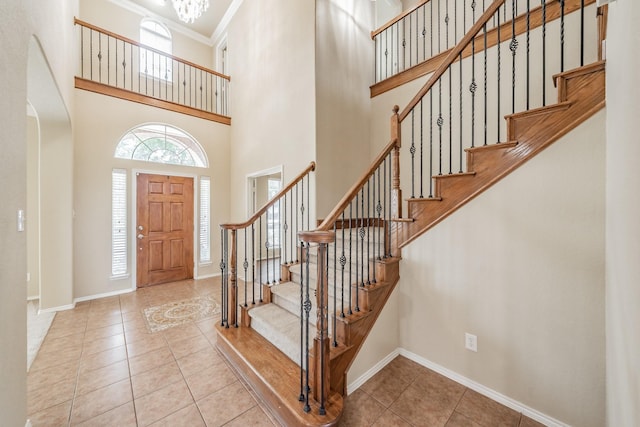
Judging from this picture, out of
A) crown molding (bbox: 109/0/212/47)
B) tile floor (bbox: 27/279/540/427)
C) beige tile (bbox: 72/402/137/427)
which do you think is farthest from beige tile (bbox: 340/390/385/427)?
crown molding (bbox: 109/0/212/47)

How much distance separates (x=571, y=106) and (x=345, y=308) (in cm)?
212

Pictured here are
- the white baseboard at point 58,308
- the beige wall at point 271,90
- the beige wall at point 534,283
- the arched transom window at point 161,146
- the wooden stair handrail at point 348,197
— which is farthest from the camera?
the arched transom window at point 161,146

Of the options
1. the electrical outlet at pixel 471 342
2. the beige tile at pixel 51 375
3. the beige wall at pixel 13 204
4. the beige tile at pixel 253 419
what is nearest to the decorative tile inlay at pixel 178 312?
the beige tile at pixel 51 375

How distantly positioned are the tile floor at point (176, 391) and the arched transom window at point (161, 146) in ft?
9.58

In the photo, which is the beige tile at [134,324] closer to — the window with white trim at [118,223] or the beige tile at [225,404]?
the window with white trim at [118,223]

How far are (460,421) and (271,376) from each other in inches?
52.6

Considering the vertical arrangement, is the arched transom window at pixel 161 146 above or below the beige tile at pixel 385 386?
above

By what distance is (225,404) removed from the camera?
1.81 m

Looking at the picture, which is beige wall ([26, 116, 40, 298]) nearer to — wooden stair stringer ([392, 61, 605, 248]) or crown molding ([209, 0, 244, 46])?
crown molding ([209, 0, 244, 46])

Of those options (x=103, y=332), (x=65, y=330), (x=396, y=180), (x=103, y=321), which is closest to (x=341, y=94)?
(x=396, y=180)

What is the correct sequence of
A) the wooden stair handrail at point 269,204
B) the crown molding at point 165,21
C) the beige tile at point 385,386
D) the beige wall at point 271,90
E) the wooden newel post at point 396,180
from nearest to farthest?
the beige tile at point 385,386 < the wooden newel post at point 396,180 < the wooden stair handrail at point 269,204 < the beige wall at point 271,90 < the crown molding at point 165,21

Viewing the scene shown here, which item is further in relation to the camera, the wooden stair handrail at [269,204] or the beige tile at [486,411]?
the wooden stair handrail at [269,204]

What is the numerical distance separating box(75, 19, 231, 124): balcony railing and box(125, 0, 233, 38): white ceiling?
0.92m

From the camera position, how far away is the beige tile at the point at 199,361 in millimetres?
2177
